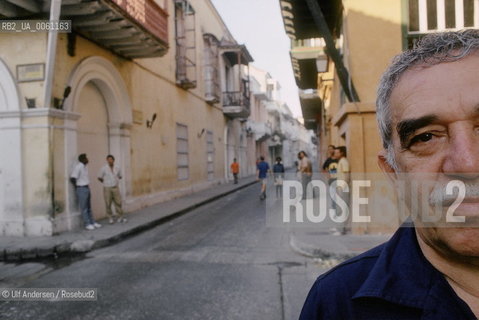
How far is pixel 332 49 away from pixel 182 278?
435cm

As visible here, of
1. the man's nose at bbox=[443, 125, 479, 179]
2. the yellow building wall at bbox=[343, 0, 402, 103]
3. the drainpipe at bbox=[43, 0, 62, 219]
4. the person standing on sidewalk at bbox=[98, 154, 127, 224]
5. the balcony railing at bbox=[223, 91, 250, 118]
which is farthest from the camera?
the balcony railing at bbox=[223, 91, 250, 118]

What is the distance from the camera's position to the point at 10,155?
7.85 m

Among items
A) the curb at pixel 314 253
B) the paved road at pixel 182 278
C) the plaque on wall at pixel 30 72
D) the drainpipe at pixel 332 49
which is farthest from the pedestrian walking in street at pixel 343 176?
the plaque on wall at pixel 30 72

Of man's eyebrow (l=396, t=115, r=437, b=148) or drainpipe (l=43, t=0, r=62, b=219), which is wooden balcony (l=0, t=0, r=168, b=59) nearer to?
drainpipe (l=43, t=0, r=62, b=219)

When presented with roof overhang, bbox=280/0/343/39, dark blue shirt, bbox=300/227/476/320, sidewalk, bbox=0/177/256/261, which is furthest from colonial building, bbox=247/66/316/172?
dark blue shirt, bbox=300/227/476/320

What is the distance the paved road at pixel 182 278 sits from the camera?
3.96 m

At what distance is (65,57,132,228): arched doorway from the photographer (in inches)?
339

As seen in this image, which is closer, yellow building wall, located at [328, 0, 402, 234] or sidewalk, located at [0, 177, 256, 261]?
sidewalk, located at [0, 177, 256, 261]

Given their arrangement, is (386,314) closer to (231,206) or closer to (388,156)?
(388,156)

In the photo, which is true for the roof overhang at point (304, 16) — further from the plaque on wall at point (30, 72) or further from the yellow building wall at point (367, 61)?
the plaque on wall at point (30, 72)

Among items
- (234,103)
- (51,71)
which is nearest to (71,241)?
(51,71)

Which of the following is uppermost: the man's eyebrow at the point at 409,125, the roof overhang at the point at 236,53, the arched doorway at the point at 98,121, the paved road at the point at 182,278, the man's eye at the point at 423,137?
the roof overhang at the point at 236,53

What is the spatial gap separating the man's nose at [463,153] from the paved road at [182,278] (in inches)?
122

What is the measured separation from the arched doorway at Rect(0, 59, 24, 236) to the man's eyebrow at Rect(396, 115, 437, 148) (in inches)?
319
